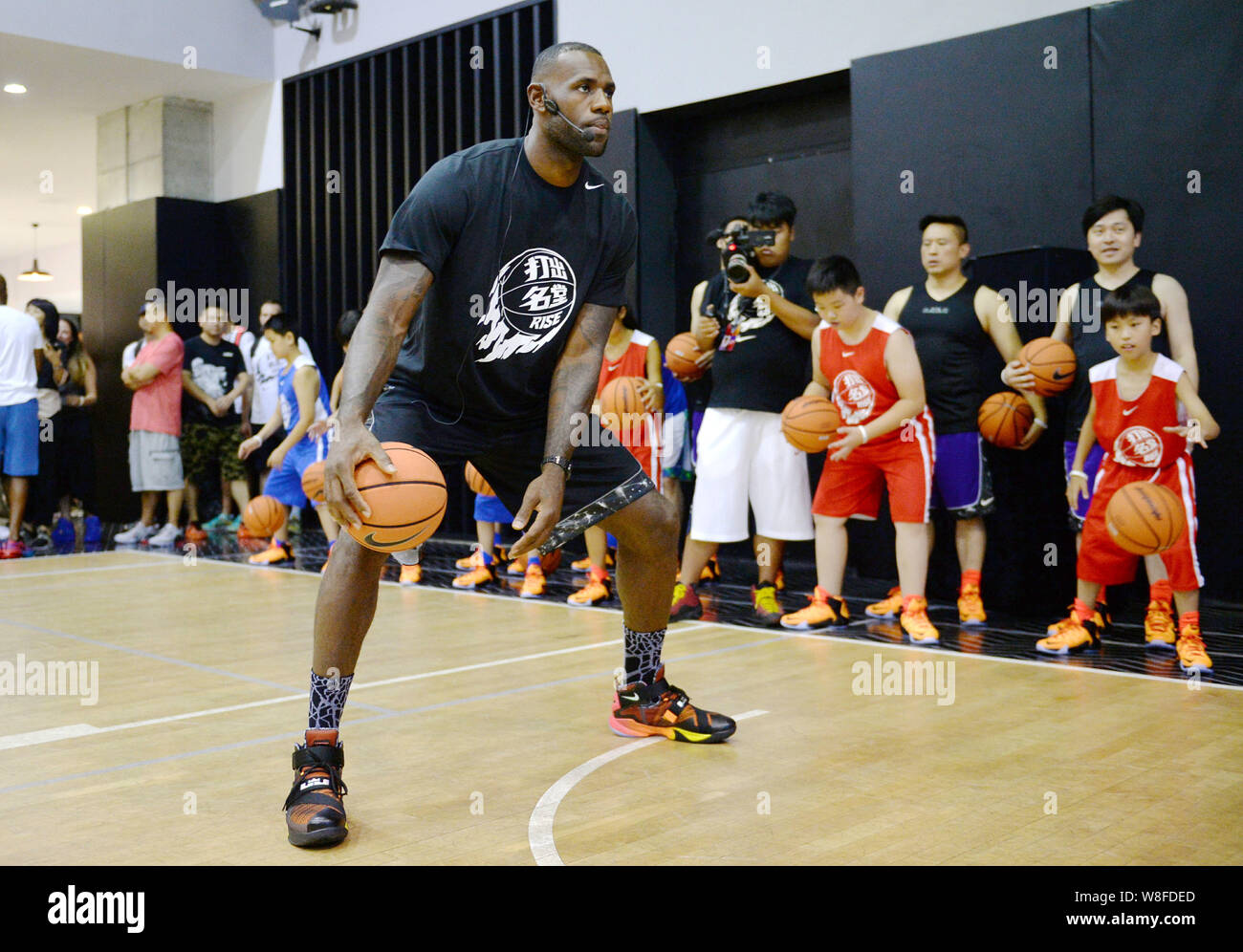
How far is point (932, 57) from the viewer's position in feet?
21.5

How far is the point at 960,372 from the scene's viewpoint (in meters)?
5.50

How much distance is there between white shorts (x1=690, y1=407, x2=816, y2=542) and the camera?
5688 mm

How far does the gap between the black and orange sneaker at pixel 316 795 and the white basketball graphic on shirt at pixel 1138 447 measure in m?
3.34

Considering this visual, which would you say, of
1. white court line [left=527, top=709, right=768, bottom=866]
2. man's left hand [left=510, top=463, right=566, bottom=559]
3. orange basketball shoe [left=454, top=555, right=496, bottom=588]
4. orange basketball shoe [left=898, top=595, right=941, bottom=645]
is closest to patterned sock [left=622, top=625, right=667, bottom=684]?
white court line [left=527, top=709, right=768, bottom=866]

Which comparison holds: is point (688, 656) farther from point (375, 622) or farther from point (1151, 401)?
point (1151, 401)

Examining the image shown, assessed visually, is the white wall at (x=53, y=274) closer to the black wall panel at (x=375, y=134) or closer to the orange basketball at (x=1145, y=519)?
the black wall panel at (x=375, y=134)

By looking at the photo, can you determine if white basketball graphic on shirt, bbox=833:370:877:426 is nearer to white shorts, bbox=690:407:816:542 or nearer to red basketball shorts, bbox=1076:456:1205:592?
white shorts, bbox=690:407:816:542

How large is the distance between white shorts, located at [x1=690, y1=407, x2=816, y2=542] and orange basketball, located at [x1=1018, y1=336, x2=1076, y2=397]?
44.3 inches

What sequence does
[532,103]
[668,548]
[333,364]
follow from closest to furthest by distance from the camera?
[532,103]
[668,548]
[333,364]

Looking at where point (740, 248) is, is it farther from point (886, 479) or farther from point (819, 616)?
point (819, 616)

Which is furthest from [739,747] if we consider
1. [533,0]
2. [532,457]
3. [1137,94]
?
[533,0]

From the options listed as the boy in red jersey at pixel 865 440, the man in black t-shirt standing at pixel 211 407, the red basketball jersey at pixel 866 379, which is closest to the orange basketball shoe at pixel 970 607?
the boy in red jersey at pixel 865 440

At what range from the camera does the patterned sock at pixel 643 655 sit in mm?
3461

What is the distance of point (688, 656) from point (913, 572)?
3.78ft
